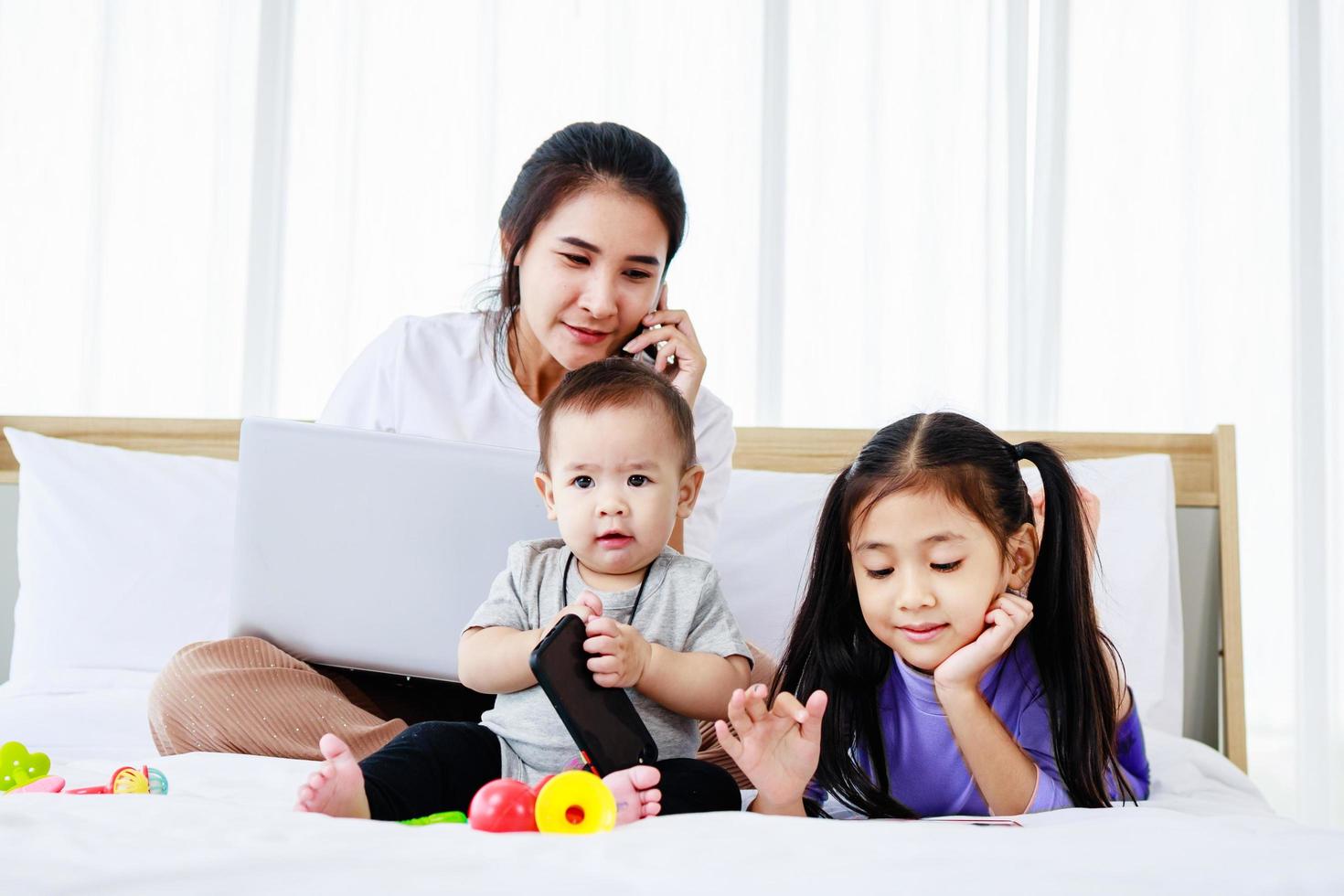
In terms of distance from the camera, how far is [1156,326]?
236 centimetres

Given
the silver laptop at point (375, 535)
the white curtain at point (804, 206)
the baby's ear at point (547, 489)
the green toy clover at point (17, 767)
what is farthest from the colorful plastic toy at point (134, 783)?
the white curtain at point (804, 206)

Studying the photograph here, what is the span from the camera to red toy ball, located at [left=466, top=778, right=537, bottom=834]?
79 centimetres

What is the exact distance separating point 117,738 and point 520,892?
1166 millimetres

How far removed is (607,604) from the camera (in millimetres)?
1230

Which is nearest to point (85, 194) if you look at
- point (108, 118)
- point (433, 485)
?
point (108, 118)

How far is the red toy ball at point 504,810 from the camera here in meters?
0.79

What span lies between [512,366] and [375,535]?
467 mm

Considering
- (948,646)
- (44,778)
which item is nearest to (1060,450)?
(948,646)

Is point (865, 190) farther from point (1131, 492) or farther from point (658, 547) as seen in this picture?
point (658, 547)

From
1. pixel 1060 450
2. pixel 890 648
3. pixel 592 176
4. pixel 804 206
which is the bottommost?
pixel 890 648

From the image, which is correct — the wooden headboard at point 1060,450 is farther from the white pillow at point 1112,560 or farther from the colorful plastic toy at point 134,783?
the colorful plastic toy at point 134,783

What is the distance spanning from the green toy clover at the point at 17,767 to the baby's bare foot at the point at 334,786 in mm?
320

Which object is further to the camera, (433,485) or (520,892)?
(433,485)

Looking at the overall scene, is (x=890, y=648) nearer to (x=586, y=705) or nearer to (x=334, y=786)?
(x=586, y=705)
